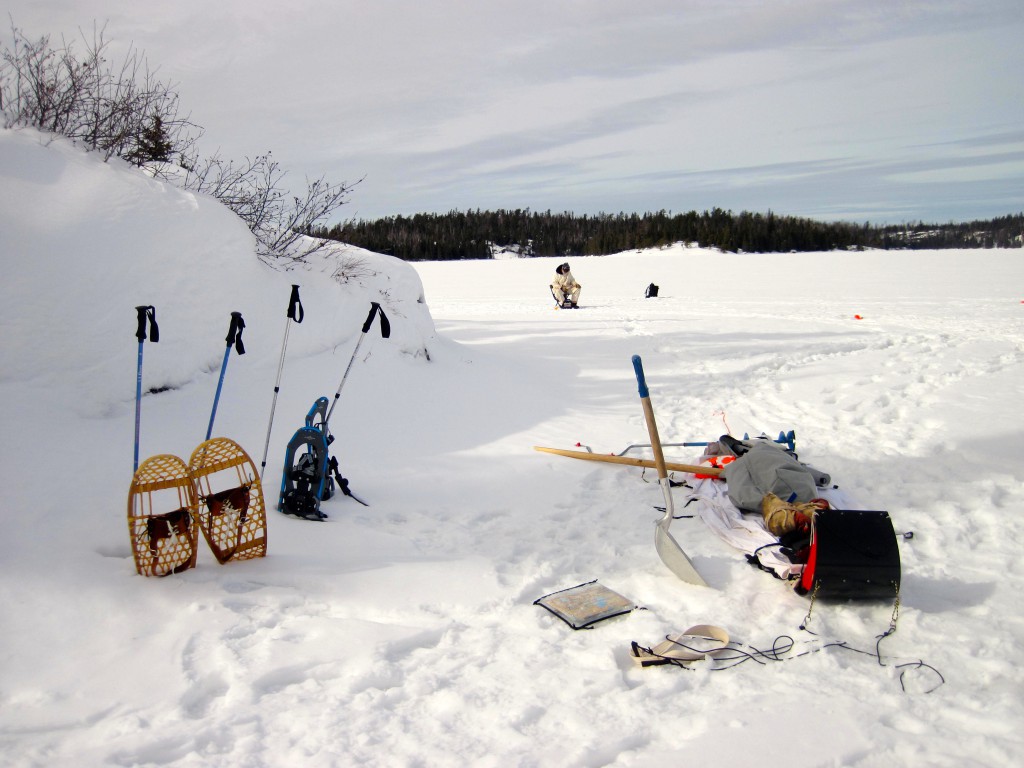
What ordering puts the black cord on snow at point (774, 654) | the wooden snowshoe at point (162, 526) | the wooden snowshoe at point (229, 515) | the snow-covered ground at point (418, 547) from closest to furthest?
the snow-covered ground at point (418, 547) → the black cord on snow at point (774, 654) → the wooden snowshoe at point (162, 526) → the wooden snowshoe at point (229, 515)

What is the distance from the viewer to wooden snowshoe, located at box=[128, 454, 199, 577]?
10.5ft

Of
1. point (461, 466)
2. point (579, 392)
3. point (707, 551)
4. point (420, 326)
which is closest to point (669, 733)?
point (707, 551)

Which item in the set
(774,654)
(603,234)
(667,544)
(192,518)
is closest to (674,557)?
(667,544)

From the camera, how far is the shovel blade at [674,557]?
138 inches

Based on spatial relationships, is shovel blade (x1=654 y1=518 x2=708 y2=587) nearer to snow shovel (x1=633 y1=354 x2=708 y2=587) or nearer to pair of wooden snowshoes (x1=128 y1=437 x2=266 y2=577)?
snow shovel (x1=633 y1=354 x2=708 y2=587)

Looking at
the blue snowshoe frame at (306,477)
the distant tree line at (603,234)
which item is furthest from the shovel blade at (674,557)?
the distant tree line at (603,234)

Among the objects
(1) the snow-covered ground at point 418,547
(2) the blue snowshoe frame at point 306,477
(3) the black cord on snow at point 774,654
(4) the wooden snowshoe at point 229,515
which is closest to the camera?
(1) the snow-covered ground at point 418,547

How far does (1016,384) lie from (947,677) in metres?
6.45

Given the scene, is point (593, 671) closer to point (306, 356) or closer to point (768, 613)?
point (768, 613)

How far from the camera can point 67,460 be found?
4188 millimetres

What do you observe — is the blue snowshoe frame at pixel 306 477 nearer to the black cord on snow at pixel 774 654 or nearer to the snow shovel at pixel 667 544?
the snow shovel at pixel 667 544

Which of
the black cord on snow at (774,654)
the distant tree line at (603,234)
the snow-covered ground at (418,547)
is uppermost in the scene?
the distant tree line at (603,234)

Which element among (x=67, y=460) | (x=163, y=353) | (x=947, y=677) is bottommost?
(x=947, y=677)

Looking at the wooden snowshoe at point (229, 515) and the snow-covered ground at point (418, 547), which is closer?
the snow-covered ground at point (418, 547)
